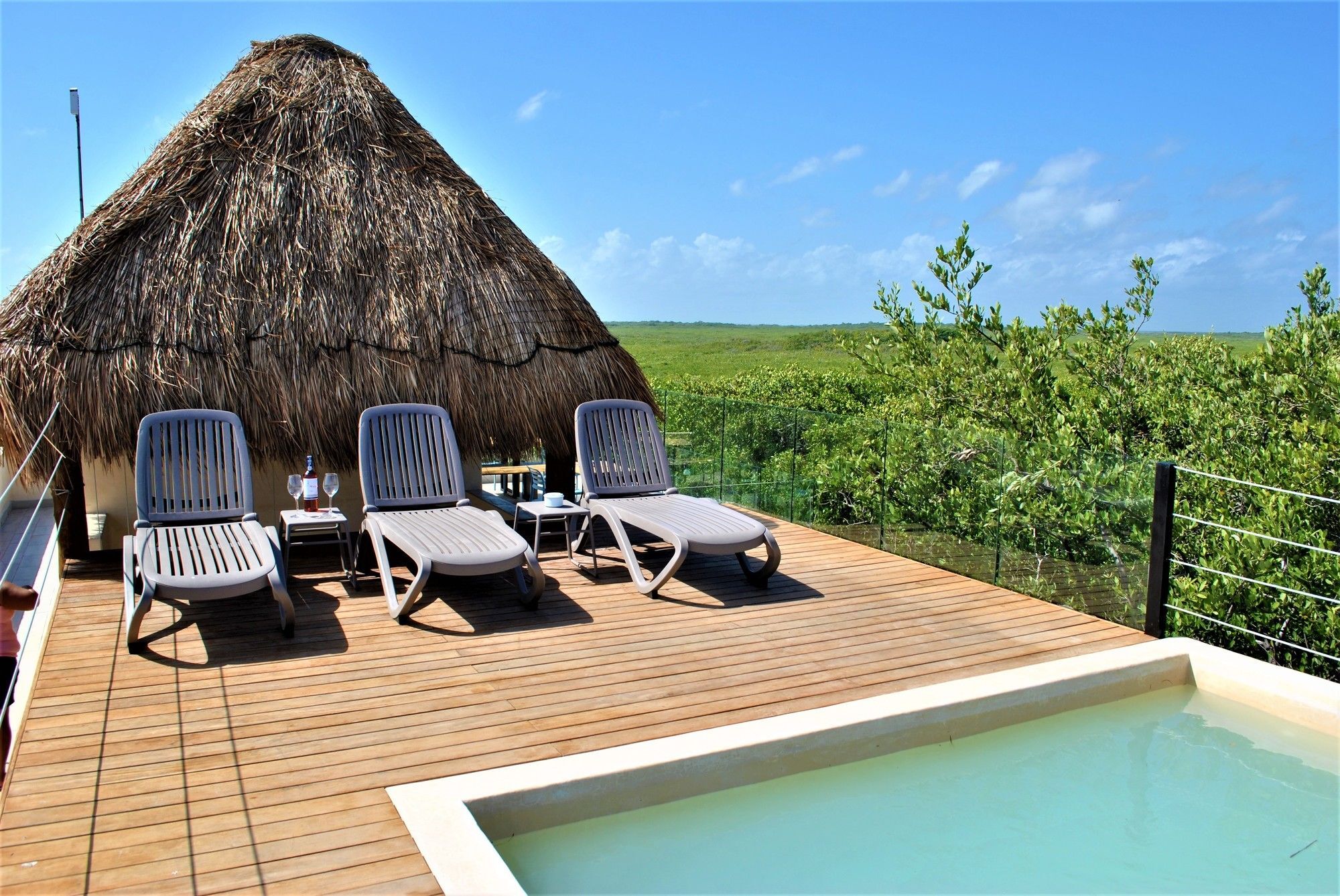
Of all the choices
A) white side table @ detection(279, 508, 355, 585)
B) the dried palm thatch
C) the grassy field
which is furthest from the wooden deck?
the grassy field

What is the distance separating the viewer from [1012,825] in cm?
357

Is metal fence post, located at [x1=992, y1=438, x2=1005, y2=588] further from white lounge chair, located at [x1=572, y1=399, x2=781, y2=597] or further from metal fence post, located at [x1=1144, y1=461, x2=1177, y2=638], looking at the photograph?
white lounge chair, located at [x1=572, y1=399, x2=781, y2=597]

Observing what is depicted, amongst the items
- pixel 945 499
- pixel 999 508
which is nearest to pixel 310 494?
pixel 945 499

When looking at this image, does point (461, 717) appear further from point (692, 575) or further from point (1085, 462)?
point (1085, 462)

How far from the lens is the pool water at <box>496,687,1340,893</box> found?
10.4ft

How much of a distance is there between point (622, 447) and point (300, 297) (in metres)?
2.57

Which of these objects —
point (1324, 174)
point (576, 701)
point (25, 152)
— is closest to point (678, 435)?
point (576, 701)

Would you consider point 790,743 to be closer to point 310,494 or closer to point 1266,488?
point 1266,488

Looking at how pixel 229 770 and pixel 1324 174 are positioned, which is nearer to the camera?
pixel 229 770

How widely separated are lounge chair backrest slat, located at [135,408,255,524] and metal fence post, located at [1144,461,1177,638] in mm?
5154

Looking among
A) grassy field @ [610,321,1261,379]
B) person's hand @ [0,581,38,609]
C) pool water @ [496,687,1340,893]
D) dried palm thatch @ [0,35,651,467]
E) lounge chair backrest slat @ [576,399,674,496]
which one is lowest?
pool water @ [496,687,1340,893]

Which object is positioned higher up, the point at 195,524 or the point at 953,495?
the point at 953,495

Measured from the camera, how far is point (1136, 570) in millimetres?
5266

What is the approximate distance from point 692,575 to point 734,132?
20.0m
